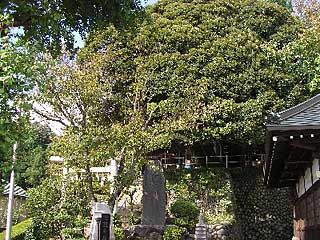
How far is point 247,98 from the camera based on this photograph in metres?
20.4

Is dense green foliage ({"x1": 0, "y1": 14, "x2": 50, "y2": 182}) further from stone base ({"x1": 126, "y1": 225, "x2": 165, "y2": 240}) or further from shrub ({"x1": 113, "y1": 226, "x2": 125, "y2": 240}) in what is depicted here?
stone base ({"x1": 126, "y1": 225, "x2": 165, "y2": 240})

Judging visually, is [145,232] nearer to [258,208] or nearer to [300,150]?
[258,208]

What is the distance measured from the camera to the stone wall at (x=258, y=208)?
66.8 feet

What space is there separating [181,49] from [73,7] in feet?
46.3

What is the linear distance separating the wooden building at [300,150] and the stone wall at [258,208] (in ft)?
37.2

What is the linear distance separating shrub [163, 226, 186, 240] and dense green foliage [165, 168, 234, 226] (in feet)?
9.49

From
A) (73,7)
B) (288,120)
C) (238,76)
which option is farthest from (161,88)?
(288,120)

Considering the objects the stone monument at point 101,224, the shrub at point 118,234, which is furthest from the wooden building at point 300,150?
the shrub at point 118,234

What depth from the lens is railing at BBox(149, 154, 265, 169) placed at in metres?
21.9

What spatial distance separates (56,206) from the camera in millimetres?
14625

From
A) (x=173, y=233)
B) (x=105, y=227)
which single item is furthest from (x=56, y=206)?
(x=173, y=233)

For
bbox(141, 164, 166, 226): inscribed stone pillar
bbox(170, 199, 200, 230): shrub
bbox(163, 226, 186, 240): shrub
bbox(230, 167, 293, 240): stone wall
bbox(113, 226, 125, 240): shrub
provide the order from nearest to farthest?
bbox(113, 226, 125, 240): shrub → bbox(163, 226, 186, 240): shrub → bbox(170, 199, 200, 230): shrub → bbox(141, 164, 166, 226): inscribed stone pillar → bbox(230, 167, 293, 240): stone wall

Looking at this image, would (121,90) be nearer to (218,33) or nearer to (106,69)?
(106,69)

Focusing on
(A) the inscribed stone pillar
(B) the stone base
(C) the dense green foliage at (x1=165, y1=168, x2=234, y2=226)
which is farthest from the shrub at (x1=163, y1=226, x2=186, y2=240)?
(C) the dense green foliage at (x1=165, y1=168, x2=234, y2=226)
